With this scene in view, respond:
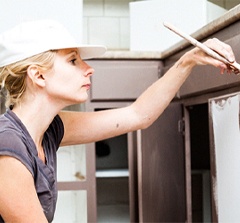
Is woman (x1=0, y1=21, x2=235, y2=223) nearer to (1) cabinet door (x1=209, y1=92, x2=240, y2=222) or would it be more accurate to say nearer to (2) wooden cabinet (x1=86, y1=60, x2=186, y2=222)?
(1) cabinet door (x1=209, y1=92, x2=240, y2=222)

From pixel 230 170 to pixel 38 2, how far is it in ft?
3.94

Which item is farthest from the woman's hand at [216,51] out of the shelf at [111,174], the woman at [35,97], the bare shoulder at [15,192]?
the shelf at [111,174]

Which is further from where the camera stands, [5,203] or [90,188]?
[90,188]

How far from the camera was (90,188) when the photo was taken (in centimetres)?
197

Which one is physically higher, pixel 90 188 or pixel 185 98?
pixel 185 98

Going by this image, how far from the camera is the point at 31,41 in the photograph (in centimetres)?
117

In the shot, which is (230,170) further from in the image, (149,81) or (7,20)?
(7,20)

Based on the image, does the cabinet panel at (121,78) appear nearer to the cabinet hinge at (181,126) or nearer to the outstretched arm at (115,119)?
the cabinet hinge at (181,126)

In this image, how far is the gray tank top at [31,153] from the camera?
1085 millimetres

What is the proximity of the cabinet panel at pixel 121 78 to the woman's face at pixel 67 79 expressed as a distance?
707 millimetres

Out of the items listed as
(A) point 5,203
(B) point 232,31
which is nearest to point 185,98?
(B) point 232,31

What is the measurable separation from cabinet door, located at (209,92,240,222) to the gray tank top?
48 centimetres

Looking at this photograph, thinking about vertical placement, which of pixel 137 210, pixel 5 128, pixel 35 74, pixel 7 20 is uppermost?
pixel 7 20

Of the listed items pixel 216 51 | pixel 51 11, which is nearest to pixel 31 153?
pixel 216 51
